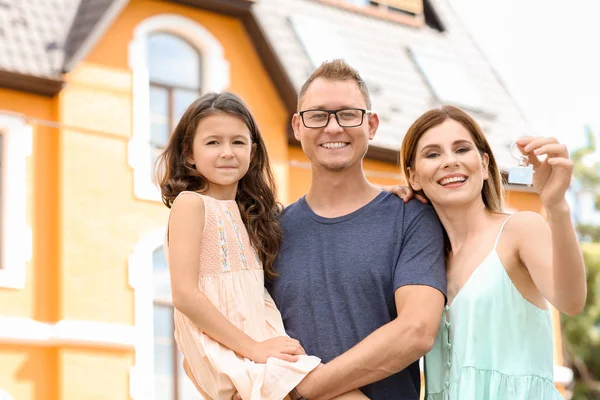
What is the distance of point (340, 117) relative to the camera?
5102 mm

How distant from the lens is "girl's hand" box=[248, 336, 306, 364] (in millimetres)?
4711

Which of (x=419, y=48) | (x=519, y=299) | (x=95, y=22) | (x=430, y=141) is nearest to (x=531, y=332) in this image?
(x=519, y=299)

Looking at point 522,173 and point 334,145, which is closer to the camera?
point 522,173

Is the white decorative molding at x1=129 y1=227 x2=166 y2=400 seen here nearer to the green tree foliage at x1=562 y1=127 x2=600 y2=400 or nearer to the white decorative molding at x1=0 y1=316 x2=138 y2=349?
the white decorative molding at x1=0 y1=316 x2=138 y2=349

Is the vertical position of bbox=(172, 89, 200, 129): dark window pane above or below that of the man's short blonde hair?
above

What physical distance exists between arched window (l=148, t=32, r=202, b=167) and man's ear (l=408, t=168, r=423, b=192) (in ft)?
32.6

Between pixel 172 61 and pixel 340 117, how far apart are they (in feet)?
35.1

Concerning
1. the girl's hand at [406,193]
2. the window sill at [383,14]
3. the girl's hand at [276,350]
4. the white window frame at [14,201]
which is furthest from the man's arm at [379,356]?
the window sill at [383,14]

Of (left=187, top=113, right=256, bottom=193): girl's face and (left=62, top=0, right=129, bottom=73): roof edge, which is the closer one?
(left=187, top=113, right=256, bottom=193): girl's face

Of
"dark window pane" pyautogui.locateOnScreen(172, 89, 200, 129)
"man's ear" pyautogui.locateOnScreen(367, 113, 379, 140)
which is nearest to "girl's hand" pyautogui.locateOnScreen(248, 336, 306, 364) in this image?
"man's ear" pyautogui.locateOnScreen(367, 113, 379, 140)

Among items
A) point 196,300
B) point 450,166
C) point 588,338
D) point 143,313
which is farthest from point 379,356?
point 588,338

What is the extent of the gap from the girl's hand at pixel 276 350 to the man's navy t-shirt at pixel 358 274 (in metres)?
0.14

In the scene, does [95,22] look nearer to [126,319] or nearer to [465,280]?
[126,319]

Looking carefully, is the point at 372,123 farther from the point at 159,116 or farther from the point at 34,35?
the point at 159,116
